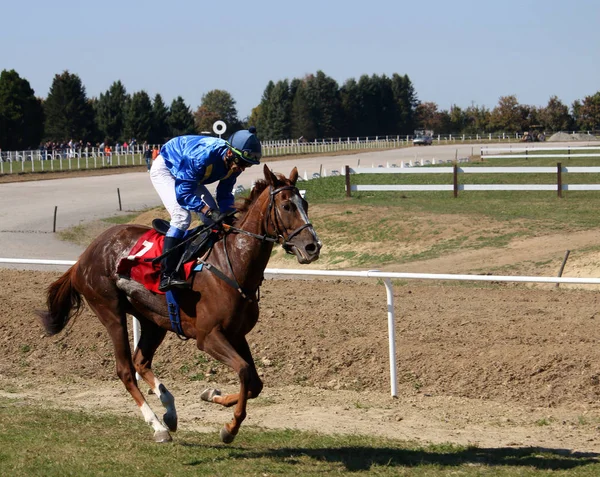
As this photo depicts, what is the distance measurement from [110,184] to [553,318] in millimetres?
32517

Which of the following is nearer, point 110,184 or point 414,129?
point 110,184

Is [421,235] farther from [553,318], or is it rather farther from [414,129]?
[414,129]

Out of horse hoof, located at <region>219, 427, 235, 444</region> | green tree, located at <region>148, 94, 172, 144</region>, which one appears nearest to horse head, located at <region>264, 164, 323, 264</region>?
horse hoof, located at <region>219, 427, 235, 444</region>

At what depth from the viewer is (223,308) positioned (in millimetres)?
6699

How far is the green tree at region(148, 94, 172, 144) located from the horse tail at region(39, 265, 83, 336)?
6232 centimetres

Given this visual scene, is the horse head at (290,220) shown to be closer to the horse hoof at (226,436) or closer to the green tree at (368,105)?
the horse hoof at (226,436)

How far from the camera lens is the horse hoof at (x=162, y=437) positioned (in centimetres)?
696

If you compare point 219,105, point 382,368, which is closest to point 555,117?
point 219,105

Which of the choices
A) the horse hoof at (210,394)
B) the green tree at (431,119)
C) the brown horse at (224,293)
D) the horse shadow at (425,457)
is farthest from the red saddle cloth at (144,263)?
the green tree at (431,119)

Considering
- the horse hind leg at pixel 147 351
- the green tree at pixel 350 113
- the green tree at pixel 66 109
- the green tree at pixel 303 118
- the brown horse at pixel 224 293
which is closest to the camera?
the brown horse at pixel 224 293

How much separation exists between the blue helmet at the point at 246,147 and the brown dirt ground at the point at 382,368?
2594 mm

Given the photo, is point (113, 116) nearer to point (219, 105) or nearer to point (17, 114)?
point (17, 114)

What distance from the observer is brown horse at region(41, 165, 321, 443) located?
6523 millimetres

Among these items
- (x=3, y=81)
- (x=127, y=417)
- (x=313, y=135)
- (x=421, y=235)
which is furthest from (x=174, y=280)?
(x=313, y=135)
